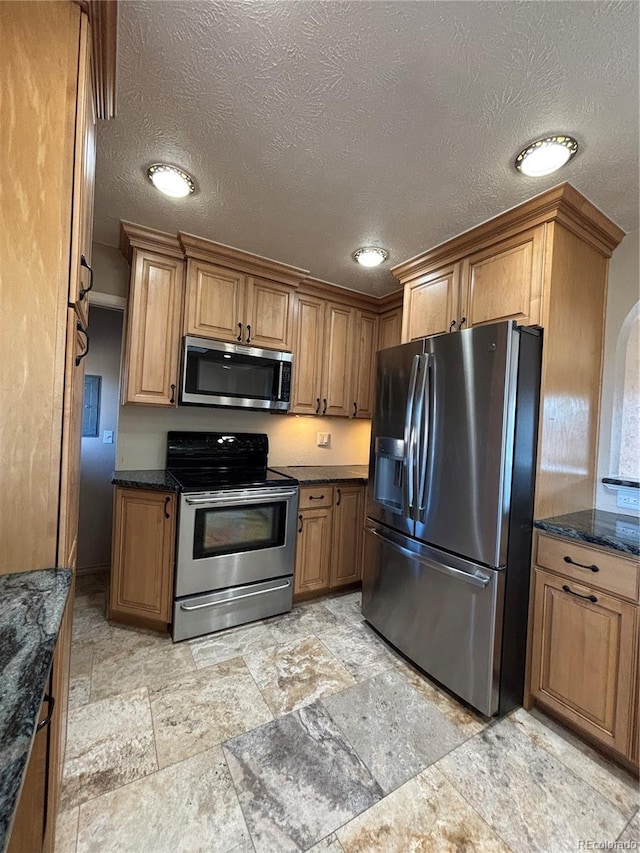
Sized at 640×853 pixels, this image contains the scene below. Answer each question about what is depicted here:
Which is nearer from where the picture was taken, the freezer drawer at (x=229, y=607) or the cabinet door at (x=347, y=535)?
the freezer drawer at (x=229, y=607)

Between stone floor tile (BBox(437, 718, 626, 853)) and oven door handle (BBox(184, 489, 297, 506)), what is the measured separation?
5.05 ft

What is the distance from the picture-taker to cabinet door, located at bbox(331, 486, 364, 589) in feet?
9.07

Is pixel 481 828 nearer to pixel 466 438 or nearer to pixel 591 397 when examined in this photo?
pixel 466 438

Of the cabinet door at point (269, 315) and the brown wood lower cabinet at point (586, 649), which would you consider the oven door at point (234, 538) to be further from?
the brown wood lower cabinet at point (586, 649)

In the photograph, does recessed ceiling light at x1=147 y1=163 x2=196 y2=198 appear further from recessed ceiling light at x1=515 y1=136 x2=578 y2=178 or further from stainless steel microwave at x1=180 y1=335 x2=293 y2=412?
recessed ceiling light at x1=515 y1=136 x2=578 y2=178

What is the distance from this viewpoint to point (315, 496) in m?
2.65

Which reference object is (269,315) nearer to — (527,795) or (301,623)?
(301,623)

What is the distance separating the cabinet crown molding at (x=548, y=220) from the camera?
5.51ft

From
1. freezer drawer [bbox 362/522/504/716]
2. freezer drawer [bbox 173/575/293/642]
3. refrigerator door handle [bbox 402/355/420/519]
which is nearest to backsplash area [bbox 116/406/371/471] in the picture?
freezer drawer [bbox 173/575/293/642]

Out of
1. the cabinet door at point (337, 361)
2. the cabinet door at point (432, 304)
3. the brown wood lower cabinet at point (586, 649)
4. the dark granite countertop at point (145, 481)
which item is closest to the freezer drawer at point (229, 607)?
the dark granite countertop at point (145, 481)

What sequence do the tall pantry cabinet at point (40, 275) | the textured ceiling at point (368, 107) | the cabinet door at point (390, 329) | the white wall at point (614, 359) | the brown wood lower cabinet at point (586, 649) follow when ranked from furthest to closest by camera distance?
the cabinet door at point (390, 329), the white wall at point (614, 359), the brown wood lower cabinet at point (586, 649), the textured ceiling at point (368, 107), the tall pantry cabinet at point (40, 275)

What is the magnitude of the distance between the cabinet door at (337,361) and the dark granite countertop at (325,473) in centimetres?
50

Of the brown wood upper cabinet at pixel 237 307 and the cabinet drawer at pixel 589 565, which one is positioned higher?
the brown wood upper cabinet at pixel 237 307

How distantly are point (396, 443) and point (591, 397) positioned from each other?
1.10 meters
